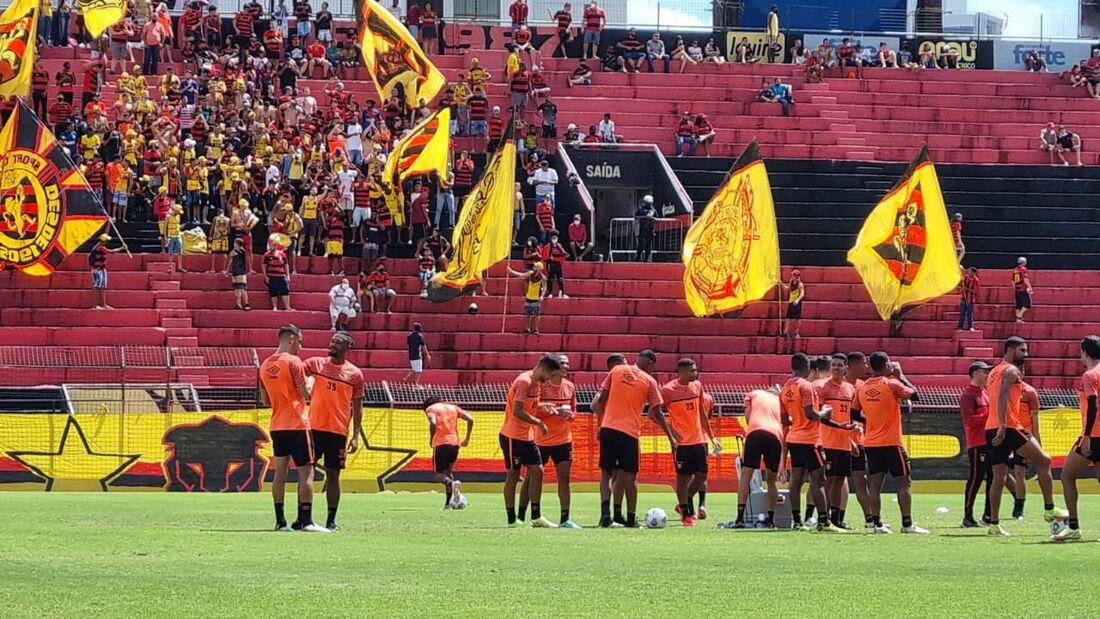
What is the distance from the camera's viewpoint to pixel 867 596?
11266mm

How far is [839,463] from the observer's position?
18938 millimetres

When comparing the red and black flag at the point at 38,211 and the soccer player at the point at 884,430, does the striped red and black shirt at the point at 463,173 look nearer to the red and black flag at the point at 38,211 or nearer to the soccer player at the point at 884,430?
the red and black flag at the point at 38,211

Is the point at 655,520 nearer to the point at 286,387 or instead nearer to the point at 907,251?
the point at 286,387

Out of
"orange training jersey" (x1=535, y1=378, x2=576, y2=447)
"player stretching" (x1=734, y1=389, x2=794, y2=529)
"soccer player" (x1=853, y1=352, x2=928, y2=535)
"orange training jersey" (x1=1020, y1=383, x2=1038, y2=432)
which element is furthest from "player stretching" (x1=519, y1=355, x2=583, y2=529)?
"orange training jersey" (x1=1020, y1=383, x2=1038, y2=432)

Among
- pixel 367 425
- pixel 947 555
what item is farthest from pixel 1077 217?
pixel 947 555

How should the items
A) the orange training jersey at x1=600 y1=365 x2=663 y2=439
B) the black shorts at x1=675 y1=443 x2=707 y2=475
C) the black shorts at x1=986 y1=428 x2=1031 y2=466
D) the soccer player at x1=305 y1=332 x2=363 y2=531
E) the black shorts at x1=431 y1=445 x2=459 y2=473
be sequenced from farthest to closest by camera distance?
the black shorts at x1=431 y1=445 x2=459 y2=473 → the black shorts at x1=675 y1=443 x2=707 y2=475 → the orange training jersey at x1=600 y1=365 x2=663 y2=439 → the black shorts at x1=986 y1=428 x2=1031 y2=466 → the soccer player at x1=305 y1=332 x2=363 y2=531

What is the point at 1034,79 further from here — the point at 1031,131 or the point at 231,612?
the point at 231,612

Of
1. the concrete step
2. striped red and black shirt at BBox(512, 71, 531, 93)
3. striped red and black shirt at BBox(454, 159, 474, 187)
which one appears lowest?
the concrete step

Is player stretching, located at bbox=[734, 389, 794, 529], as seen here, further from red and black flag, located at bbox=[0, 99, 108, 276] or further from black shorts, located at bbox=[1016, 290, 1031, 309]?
black shorts, located at bbox=[1016, 290, 1031, 309]

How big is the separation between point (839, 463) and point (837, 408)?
0.57 metres

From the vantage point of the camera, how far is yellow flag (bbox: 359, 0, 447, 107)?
1626 inches

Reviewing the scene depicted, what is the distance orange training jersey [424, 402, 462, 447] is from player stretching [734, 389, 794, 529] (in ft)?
22.4

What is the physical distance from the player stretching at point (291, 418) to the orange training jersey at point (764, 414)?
5.03 meters

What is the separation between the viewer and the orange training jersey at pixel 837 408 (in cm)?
1898
